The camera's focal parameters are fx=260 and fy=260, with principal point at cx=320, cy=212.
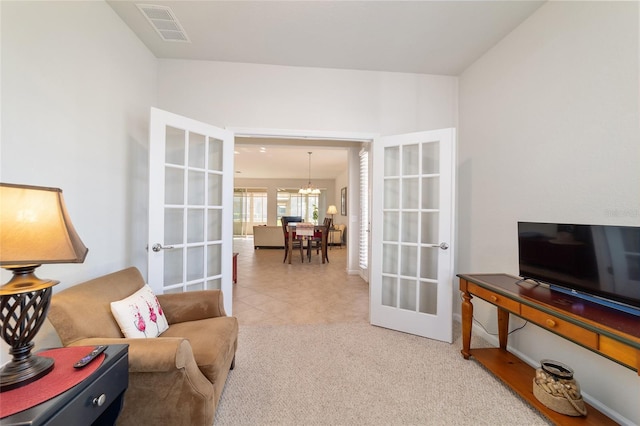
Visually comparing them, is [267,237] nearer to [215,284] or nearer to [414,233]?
[215,284]

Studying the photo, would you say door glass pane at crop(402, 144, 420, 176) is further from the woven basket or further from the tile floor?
the woven basket

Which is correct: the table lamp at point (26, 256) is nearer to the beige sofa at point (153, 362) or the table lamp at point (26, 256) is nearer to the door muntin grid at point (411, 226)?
the beige sofa at point (153, 362)

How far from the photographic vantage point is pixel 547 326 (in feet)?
5.01

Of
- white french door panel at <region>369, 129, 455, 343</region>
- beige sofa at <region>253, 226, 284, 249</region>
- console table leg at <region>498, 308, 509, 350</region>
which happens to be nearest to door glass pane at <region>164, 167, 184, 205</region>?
white french door panel at <region>369, 129, 455, 343</region>

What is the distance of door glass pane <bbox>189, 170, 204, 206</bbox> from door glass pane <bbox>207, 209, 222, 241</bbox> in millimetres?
160

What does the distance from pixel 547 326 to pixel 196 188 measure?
9.28 feet

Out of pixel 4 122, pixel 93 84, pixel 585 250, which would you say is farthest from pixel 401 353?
pixel 93 84

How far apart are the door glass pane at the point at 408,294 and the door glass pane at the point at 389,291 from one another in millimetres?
63

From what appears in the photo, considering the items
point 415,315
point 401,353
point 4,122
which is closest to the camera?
point 4,122

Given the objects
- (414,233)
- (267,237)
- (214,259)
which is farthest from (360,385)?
(267,237)

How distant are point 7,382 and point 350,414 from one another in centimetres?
157

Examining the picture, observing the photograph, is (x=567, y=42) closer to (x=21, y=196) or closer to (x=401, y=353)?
(x=401, y=353)

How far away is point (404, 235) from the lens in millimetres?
2779

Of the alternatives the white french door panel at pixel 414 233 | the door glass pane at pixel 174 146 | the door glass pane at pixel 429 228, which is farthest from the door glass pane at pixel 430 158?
the door glass pane at pixel 174 146
